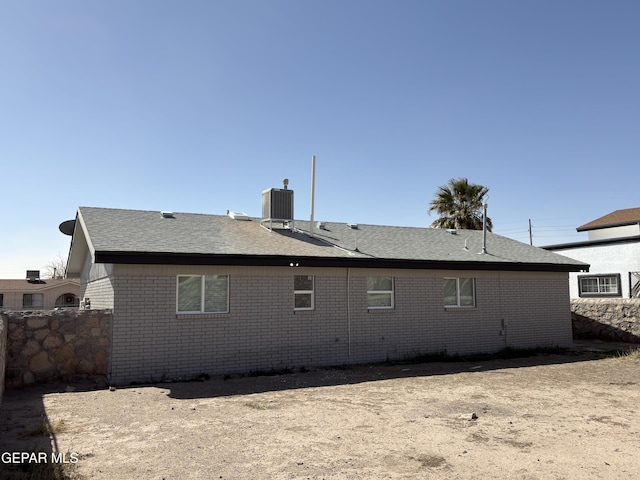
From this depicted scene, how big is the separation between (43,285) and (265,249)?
34.1m

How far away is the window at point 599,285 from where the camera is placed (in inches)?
915

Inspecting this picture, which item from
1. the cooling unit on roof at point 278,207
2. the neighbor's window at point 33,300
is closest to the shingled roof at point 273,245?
the cooling unit on roof at point 278,207

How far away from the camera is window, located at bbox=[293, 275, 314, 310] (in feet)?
46.2

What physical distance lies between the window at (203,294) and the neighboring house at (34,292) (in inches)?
1266

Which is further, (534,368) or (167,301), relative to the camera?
(534,368)

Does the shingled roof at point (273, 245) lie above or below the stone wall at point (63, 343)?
above

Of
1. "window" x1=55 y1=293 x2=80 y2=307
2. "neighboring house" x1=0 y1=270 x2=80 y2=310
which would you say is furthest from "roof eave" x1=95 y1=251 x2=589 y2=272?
"window" x1=55 y1=293 x2=80 y2=307

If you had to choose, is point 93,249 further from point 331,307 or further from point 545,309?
point 545,309

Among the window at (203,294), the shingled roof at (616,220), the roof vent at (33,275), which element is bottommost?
the window at (203,294)

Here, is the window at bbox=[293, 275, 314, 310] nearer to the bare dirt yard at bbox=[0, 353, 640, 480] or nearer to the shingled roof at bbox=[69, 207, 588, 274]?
the shingled roof at bbox=[69, 207, 588, 274]

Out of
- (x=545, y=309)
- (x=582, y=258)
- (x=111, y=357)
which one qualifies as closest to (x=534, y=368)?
(x=545, y=309)

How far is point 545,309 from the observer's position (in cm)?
1805

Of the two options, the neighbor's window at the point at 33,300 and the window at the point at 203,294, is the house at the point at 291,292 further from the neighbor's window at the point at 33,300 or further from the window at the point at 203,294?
the neighbor's window at the point at 33,300

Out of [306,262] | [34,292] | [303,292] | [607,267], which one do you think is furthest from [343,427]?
[34,292]
